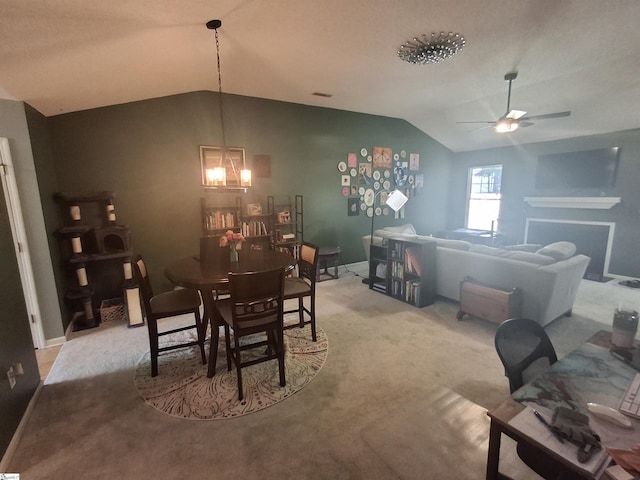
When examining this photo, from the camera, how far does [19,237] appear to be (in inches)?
109

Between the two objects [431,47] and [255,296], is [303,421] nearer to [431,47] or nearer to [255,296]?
[255,296]

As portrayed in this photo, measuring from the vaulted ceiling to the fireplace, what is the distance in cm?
178

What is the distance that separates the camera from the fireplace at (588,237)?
513cm

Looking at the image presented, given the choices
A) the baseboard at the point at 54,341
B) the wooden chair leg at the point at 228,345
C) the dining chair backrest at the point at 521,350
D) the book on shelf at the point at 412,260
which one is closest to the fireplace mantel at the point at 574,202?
the book on shelf at the point at 412,260

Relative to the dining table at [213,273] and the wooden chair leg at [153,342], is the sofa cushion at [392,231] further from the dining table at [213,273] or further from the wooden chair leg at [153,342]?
the wooden chair leg at [153,342]

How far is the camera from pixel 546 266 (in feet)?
9.91

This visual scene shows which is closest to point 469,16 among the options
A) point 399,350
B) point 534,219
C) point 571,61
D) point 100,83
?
point 571,61

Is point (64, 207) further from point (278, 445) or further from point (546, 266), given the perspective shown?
point (546, 266)

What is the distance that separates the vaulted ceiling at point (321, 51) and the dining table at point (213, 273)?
1.80 meters

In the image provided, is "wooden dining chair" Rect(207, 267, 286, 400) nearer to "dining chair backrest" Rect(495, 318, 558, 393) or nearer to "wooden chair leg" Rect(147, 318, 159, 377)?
"wooden chair leg" Rect(147, 318, 159, 377)

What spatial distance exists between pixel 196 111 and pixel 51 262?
256cm

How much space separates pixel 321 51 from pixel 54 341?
4.11 meters

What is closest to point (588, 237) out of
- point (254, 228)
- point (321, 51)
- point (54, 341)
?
point (321, 51)

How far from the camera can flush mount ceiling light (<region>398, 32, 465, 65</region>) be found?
110 inches
